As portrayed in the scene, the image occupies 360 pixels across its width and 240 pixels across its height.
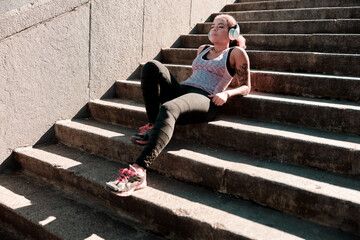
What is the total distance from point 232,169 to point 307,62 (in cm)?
195

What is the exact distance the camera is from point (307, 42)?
4.02m

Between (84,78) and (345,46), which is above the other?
(345,46)

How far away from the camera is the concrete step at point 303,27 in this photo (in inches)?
164

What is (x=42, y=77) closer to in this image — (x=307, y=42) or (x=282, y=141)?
(x=282, y=141)

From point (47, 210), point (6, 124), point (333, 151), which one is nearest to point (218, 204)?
point (333, 151)

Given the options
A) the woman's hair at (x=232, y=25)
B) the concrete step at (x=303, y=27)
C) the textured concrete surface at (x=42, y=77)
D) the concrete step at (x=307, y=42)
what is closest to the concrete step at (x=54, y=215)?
the textured concrete surface at (x=42, y=77)

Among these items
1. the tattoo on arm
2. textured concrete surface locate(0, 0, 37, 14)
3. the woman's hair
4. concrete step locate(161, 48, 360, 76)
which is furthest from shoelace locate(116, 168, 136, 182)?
textured concrete surface locate(0, 0, 37, 14)

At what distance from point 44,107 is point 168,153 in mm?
1800

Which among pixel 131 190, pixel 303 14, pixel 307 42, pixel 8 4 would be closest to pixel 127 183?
pixel 131 190

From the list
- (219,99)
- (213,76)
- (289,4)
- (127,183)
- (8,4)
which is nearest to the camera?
(127,183)

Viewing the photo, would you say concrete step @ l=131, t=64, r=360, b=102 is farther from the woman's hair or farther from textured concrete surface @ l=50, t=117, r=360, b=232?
textured concrete surface @ l=50, t=117, r=360, b=232

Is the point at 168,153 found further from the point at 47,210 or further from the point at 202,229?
the point at 47,210

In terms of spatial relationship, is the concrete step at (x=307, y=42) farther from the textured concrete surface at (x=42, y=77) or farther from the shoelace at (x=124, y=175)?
the shoelace at (x=124, y=175)

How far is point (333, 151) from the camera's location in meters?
2.35
